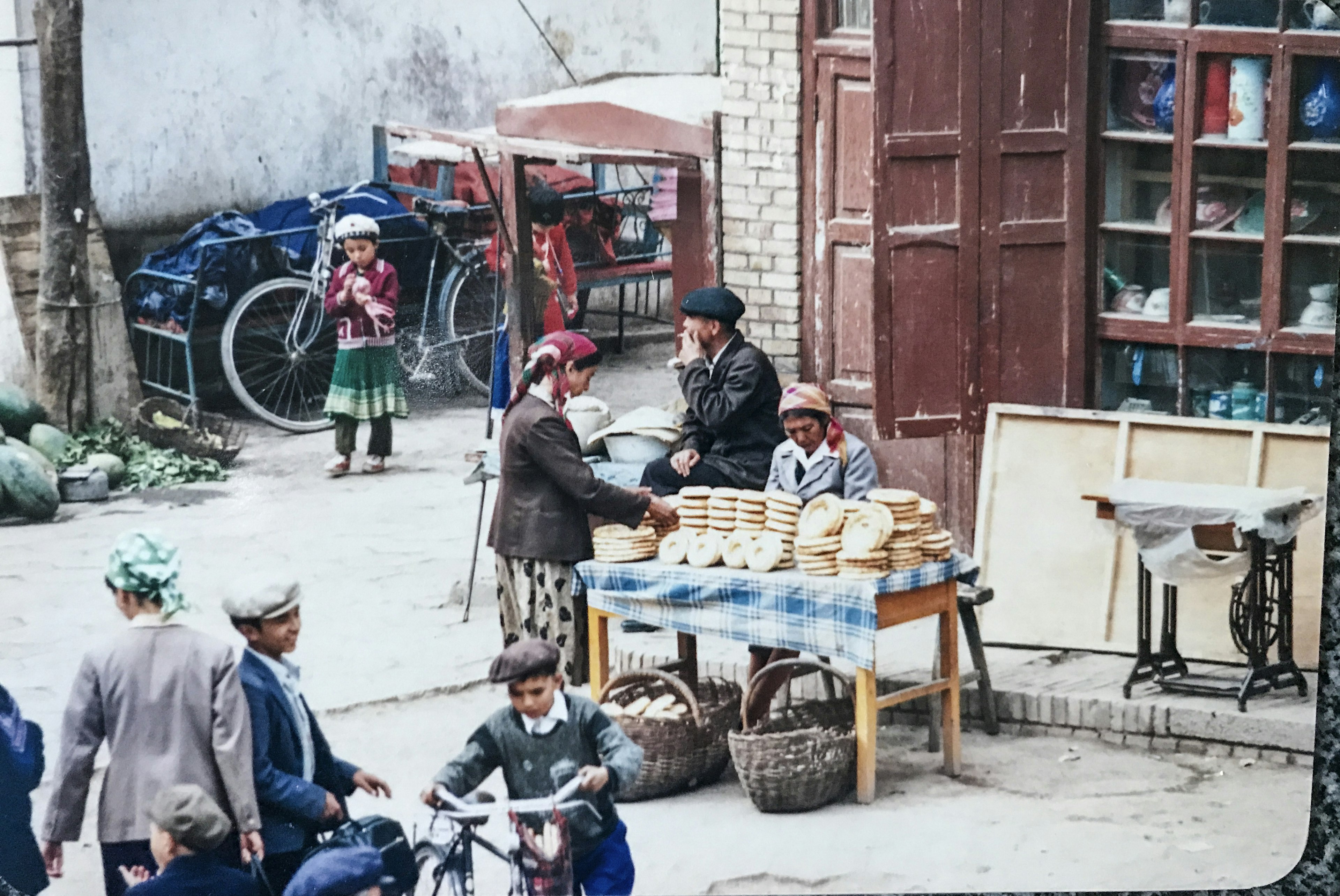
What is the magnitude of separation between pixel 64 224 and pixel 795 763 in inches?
124

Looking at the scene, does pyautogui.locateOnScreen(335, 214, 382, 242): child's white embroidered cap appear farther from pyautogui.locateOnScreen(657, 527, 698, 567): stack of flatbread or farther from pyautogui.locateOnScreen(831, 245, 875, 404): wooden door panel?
pyautogui.locateOnScreen(831, 245, 875, 404): wooden door panel

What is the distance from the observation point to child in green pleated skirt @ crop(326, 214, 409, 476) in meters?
7.12

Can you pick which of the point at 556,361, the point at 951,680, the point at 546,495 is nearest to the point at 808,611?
the point at 951,680

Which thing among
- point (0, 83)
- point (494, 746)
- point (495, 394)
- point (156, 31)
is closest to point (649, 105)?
point (495, 394)

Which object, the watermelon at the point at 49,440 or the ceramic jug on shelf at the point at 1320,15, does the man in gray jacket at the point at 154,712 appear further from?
the ceramic jug on shelf at the point at 1320,15

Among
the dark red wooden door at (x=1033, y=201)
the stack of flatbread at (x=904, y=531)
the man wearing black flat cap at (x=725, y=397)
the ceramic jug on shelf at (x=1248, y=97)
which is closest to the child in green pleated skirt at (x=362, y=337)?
the man wearing black flat cap at (x=725, y=397)

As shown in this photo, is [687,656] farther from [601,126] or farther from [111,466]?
[111,466]

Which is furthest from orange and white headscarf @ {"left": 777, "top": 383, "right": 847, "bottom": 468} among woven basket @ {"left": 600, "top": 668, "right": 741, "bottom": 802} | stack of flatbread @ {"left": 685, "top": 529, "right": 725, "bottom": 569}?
woven basket @ {"left": 600, "top": 668, "right": 741, "bottom": 802}

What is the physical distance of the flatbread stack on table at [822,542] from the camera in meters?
→ 6.36

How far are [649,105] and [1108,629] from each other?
104 inches

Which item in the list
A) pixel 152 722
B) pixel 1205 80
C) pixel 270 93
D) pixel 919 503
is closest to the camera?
pixel 152 722

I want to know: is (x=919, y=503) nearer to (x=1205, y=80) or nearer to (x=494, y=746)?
(x=494, y=746)

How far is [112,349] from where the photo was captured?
697 centimetres

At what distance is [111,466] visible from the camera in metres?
7.01
